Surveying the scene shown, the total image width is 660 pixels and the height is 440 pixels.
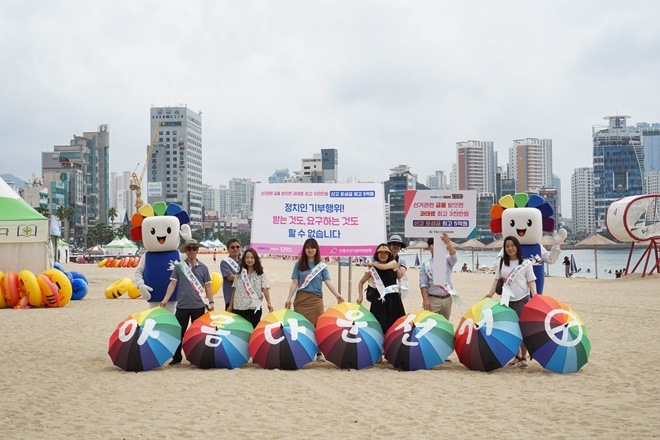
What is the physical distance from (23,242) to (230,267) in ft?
48.4

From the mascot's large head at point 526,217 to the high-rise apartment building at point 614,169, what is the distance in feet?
486

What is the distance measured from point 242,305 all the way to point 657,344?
6916 millimetres

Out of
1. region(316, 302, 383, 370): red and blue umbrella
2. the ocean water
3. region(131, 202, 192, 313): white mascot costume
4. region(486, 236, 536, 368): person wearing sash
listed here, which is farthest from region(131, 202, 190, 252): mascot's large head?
the ocean water

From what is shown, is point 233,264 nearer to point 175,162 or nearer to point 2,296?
point 2,296

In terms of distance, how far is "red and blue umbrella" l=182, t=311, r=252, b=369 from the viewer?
30.6 feet

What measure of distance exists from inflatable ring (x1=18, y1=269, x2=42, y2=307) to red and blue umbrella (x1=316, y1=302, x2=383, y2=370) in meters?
12.6

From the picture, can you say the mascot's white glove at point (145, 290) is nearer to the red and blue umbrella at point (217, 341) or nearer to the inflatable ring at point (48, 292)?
the red and blue umbrella at point (217, 341)

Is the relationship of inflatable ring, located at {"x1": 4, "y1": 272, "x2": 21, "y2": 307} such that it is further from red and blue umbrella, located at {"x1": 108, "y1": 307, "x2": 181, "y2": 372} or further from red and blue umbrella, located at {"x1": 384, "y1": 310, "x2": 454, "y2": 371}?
red and blue umbrella, located at {"x1": 384, "y1": 310, "x2": 454, "y2": 371}

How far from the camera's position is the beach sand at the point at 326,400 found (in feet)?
21.6

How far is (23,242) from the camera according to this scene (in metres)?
22.4

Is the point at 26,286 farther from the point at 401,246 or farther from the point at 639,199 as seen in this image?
the point at 639,199

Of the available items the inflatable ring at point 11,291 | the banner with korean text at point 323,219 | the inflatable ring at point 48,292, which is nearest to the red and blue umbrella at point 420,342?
the banner with korean text at point 323,219

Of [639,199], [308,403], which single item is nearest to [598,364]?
[308,403]

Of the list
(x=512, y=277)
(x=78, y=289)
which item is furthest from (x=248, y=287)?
(x=78, y=289)
